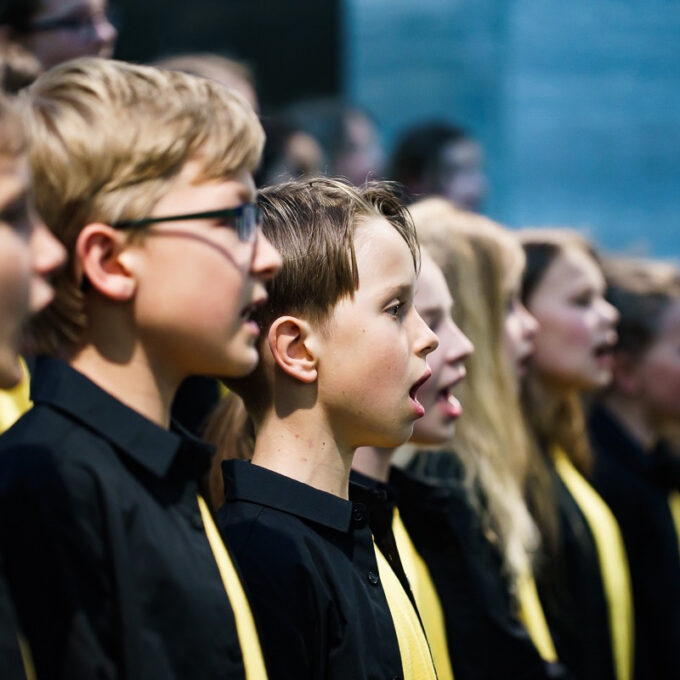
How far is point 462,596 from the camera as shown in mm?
3258

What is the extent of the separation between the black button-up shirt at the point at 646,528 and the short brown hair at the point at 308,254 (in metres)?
2.41

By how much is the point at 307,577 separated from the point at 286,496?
17 centimetres

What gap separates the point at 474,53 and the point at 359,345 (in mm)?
5199

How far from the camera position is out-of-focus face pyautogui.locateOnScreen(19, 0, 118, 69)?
12.8 ft

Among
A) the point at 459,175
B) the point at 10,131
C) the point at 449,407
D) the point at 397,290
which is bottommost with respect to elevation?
the point at 459,175

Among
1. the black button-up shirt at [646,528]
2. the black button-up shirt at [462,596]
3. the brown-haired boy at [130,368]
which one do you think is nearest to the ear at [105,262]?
the brown-haired boy at [130,368]

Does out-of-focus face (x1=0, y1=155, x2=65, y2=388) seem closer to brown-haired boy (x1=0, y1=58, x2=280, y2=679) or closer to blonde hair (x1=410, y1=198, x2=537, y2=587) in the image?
brown-haired boy (x1=0, y1=58, x2=280, y2=679)

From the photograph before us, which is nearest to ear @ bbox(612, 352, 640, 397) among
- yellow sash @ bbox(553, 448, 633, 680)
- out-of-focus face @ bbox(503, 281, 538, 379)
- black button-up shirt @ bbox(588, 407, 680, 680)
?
black button-up shirt @ bbox(588, 407, 680, 680)

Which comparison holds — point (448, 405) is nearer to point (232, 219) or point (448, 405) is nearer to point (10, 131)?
point (232, 219)

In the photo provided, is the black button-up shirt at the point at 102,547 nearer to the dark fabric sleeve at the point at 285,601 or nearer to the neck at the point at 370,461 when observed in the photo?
the dark fabric sleeve at the point at 285,601

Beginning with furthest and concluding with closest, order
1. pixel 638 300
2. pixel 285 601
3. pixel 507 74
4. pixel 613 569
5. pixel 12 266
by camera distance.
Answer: pixel 507 74, pixel 638 300, pixel 613 569, pixel 285 601, pixel 12 266

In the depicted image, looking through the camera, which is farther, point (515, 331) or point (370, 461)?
point (515, 331)

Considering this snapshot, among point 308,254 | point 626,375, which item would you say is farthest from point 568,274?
point 308,254

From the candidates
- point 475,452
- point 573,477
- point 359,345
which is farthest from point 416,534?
point 573,477
